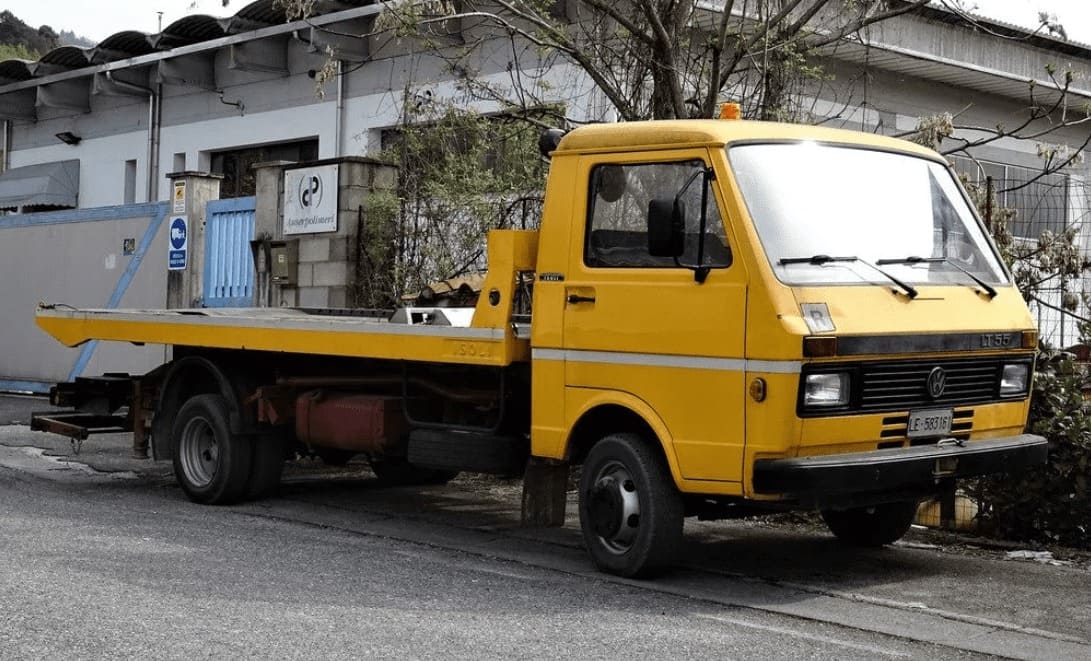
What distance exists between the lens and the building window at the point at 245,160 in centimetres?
2358

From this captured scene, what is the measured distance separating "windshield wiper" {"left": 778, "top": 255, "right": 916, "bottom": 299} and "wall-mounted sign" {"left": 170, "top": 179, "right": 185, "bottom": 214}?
1207cm

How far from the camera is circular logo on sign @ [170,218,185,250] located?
17.9m

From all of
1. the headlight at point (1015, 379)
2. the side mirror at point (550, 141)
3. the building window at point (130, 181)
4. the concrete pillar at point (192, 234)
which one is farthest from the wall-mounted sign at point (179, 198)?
the headlight at point (1015, 379)

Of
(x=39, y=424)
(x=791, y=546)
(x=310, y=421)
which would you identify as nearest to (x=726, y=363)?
(x=791, y=546)

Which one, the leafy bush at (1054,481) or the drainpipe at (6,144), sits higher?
the drainpipe at (6,144)

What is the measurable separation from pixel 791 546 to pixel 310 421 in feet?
11.2

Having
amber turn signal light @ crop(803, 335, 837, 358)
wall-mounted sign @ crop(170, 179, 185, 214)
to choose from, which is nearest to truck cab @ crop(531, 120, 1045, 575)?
amber turn signal light @ crop(803, 335, 837, 358)

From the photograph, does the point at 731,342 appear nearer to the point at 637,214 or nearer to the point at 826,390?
the point at 826,390

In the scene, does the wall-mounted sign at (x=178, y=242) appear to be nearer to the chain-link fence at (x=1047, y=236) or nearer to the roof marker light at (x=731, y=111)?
the chain-link fence at (x=1047, y=236)

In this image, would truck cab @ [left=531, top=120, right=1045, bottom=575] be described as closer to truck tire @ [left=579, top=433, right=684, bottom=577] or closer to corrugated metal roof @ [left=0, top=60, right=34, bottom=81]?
truck tire @ [left=579, top=433, right=684, bottom=577]

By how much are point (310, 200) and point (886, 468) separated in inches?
383

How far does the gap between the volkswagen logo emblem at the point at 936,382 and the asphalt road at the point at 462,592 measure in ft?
3.36

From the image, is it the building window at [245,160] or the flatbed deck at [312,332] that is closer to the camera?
the flatbed deck at [312,332]

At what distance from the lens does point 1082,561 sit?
8680 mm
